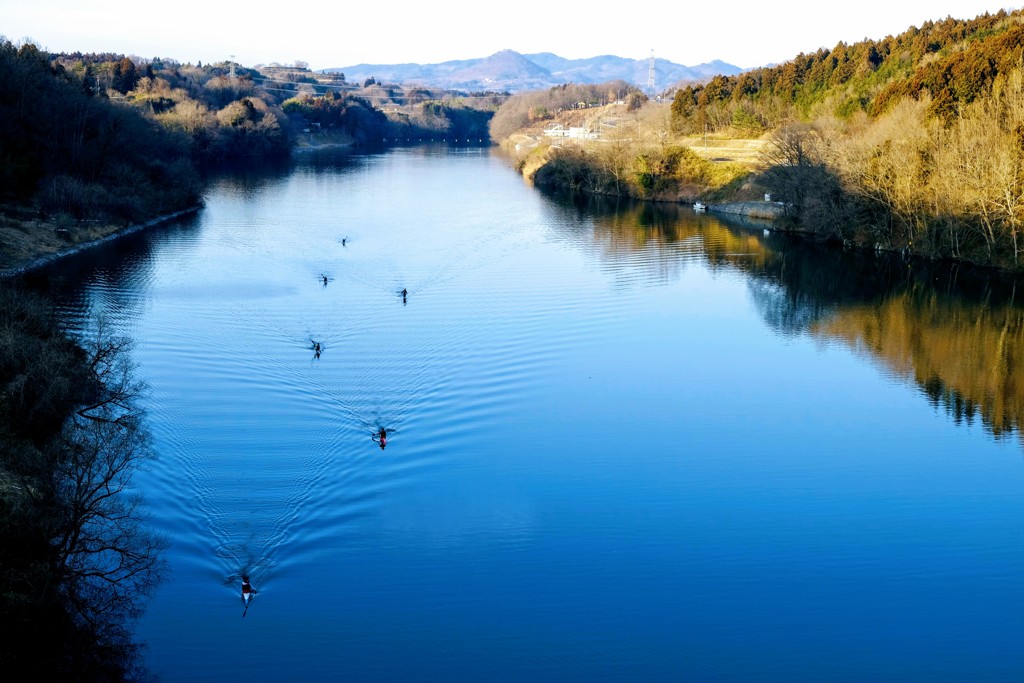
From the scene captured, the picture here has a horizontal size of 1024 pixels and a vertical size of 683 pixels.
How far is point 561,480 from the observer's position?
1528 centimetres

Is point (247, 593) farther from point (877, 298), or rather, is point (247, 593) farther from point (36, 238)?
point (36, 238)

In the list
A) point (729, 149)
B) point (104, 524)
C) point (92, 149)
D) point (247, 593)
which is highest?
point (729, 149)

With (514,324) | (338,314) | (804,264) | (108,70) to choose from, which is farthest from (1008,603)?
(108,70)

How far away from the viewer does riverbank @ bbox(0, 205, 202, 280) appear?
29.3m

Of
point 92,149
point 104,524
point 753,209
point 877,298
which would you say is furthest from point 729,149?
point 104,524

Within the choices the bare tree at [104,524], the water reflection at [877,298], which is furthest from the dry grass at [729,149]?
the bare tree at [104,524]

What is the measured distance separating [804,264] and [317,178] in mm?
38885

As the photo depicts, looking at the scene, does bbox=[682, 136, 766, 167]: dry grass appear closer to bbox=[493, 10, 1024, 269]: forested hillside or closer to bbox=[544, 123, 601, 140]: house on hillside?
bbox=[493, 10, 1024, 269]: forested hillside

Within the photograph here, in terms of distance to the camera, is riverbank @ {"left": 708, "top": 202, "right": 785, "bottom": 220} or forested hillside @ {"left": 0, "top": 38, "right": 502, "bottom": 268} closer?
forested hillside @ {"left": 0, "top": 38, "right": 502, "bottom": 268}

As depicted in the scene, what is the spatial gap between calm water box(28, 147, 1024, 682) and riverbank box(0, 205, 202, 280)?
200 centimetres

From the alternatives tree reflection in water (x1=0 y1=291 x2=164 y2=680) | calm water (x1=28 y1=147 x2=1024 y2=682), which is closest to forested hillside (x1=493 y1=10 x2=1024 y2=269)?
calm water (x1=28 y1=147 x2=1024 y2=682)

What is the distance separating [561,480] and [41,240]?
25407 millimetres

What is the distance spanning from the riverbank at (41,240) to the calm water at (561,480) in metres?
2.00

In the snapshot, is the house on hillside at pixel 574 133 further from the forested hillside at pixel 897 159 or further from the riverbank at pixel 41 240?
the riverbank at pixel 41 240
